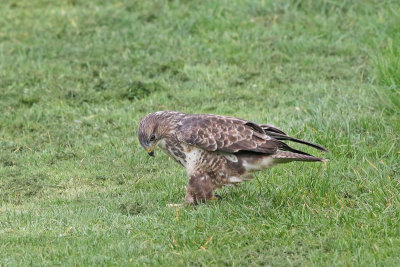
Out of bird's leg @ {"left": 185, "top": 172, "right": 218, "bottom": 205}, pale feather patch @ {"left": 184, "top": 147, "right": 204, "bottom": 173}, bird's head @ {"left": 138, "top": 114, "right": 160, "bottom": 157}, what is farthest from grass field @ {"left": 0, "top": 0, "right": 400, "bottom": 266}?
bird's head @ {"left": 138, "top": 114, "right": 160, "bottom": 157}

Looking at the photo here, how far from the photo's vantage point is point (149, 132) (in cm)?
691

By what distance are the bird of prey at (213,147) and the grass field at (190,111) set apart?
0.22m

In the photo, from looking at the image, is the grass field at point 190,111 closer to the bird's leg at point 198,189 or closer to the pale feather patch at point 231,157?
the bird's leg at point 198,189

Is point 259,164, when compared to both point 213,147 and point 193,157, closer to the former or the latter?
point 213,147

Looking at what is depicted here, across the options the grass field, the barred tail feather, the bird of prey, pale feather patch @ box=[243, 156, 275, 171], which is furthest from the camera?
pale feather patch @ box=[243, 156, 275, 171]

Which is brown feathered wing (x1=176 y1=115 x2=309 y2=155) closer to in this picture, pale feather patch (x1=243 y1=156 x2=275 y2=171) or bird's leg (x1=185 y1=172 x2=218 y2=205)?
pale feather patch (x1=243 y1=156 x2=275 y2=171)

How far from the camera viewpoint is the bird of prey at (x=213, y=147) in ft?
22.2

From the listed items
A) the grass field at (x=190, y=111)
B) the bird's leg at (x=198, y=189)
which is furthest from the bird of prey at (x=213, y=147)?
the grass field at (x=190, y=111)

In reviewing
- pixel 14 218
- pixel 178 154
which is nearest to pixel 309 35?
pixel 178 154

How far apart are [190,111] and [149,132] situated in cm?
316

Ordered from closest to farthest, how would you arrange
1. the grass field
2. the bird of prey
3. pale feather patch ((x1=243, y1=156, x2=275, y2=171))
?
the grass field
the bird of prey
pale feather patch ((x1=243, y1=156, x2=275, y2=171))

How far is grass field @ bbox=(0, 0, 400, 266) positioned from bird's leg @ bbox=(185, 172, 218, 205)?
14 centimetres

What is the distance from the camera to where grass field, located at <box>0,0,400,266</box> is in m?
5.76

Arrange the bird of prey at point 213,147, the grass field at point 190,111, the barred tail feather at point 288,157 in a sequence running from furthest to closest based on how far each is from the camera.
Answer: the bird of prey at point 213,147 < the barred tail feather at point 288,157 < the grass field at point 190,111
